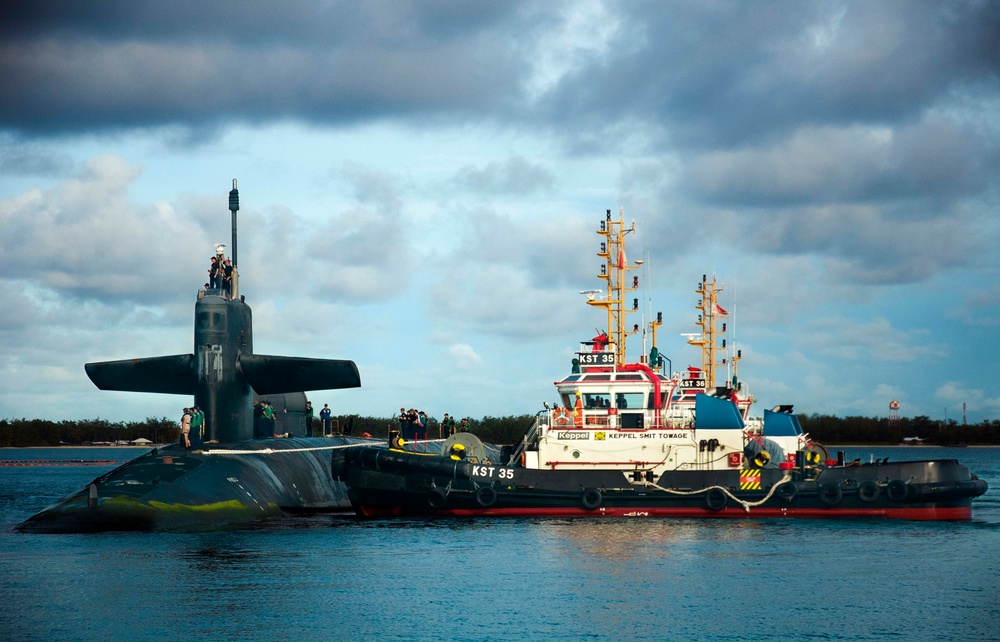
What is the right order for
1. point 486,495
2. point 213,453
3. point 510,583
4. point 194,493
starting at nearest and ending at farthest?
1. point 510,583
2. point 194,493
3. point 213,453
4. point 486,495

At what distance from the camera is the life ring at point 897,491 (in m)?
34.5

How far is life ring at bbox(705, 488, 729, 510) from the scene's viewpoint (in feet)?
113

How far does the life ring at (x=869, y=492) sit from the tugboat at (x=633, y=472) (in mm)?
38

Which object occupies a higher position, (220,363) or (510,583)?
(220,363)

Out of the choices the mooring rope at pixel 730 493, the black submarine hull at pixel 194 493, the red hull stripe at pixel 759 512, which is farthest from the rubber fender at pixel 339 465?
the mooring rope at pixel 730 493

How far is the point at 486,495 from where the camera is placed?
3503 cm

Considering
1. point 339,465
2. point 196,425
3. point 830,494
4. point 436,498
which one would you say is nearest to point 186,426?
point 196,425

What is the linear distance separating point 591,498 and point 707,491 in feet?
11.4

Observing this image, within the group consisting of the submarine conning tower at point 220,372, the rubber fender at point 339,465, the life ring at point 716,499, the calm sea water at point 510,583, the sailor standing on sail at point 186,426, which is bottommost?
the calm sea water at point 510,583

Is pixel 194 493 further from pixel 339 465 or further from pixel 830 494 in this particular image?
pixel 830 494

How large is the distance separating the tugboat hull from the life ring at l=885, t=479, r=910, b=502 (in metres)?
0.03

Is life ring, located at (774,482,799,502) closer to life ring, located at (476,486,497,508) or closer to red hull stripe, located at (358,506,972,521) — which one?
red hull stripe, located at (358,506,972,521)

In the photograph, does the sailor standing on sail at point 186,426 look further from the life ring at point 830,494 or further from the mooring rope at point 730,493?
the life ring at point 830,494

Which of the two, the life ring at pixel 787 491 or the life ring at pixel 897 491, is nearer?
the life ring at pixel 897 491
